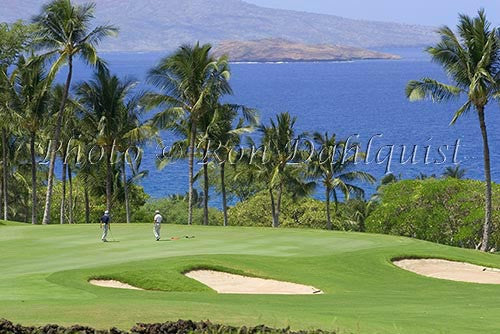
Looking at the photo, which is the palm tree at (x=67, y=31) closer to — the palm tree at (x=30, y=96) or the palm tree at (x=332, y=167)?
the palm tree at (x=30, y=96)

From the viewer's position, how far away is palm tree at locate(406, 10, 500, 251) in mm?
48844

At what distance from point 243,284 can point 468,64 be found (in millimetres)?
A: 24936

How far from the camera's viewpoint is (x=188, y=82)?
6188 centimetres

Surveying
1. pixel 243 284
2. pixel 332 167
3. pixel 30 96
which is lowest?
pixel 243 284

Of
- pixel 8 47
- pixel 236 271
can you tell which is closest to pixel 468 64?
pixel 236 271

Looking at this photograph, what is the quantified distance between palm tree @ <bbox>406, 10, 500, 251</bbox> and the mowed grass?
12.4 m

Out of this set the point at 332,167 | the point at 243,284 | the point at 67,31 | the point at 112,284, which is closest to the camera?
the point at 112,284

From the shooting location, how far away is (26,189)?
8669 centimetres

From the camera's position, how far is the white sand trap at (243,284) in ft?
93.5

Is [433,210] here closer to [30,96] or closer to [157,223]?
[30,96]

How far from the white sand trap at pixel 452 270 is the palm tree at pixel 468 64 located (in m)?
15.1

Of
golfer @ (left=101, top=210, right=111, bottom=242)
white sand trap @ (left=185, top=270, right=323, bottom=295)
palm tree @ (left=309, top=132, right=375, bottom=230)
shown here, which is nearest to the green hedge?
palm tree @ (left=309, top=132, right=375, bottom=230)

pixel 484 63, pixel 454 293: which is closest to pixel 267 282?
pixel 454 293

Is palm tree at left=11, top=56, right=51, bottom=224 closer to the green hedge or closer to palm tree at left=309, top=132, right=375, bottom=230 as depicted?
palm tree at left=309, top=132, right=375, bottom=230
